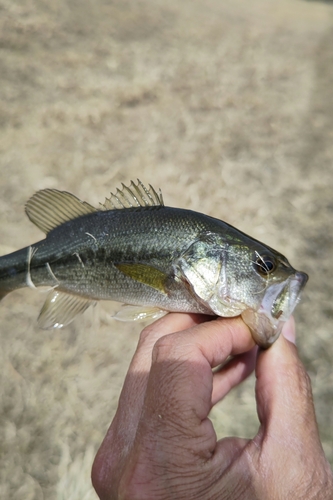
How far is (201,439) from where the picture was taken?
1.08 m

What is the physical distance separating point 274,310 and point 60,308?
1008 mm

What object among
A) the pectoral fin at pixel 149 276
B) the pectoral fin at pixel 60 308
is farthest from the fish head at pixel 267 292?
the pectoral fin at pixel 60 308

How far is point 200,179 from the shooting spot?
137 inches

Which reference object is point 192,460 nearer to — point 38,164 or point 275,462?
point 275,462

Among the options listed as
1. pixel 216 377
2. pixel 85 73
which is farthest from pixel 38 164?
pixel 216 377

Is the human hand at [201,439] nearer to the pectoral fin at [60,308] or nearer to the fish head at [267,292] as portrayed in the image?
the fish head at [267,292]

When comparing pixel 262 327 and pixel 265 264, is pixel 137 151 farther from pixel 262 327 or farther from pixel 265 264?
pixel 262 327

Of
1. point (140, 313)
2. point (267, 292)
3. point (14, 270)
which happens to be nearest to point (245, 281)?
point (267, 292)

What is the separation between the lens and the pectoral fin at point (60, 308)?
1.77 metres

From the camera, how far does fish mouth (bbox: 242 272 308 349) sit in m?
1.41

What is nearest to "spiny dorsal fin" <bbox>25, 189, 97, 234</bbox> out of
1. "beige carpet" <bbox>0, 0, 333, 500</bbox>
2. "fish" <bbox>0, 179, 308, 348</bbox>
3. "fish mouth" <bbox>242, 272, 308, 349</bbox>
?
"fish" <bbox>0, 179, 308, 348</bbox>

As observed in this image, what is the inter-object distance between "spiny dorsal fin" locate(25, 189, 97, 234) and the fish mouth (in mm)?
882

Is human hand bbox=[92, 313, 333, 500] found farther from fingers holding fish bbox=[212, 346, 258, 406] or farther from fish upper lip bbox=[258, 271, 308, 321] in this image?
fingers holding fish bbox=[212, 346, 258, 406]

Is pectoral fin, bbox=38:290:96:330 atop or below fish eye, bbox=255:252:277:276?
below
